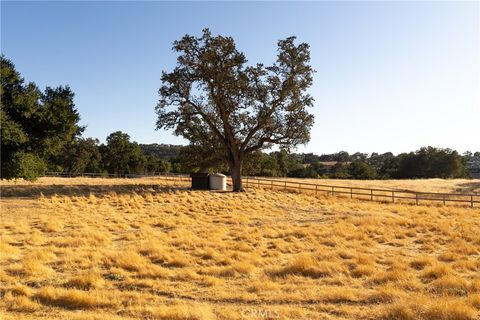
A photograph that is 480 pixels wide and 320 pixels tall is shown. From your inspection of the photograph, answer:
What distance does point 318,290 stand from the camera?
9047 mm

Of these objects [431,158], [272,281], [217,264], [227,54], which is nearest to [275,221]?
[217,264]

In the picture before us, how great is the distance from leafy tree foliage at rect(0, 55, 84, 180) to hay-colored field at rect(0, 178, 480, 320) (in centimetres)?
353

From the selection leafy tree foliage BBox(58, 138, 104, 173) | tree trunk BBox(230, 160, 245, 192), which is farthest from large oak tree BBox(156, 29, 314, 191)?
leafy tree foliage BBox(58, 138, 104, 173)

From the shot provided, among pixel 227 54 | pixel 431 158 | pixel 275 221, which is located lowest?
pixel 275 221

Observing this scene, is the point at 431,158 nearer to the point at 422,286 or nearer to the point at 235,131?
the point at 235,131

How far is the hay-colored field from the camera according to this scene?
7555 mm

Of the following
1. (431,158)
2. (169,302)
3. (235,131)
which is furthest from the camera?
(431,158)

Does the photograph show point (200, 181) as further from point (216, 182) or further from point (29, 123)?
point (29, 123)

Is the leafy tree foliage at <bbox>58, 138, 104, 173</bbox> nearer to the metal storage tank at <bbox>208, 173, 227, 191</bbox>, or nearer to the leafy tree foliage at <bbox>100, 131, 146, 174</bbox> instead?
the leafy tree foliage at <bbox>100, 131, 146, 174</bbox>

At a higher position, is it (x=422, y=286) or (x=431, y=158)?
(x=431, y=158)

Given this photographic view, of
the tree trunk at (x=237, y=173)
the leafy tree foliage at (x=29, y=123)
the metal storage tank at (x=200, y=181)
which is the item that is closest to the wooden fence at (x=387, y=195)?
the tree trunk at (x=237, y=173)

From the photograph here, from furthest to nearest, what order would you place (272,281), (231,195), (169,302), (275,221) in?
(231,195), (275,221), (272,281), (169,302)

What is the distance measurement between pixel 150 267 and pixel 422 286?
24.3ft

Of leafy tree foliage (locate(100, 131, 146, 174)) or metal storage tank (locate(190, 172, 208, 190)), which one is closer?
metal storage tank (locate(190, 172, 208, 190))
